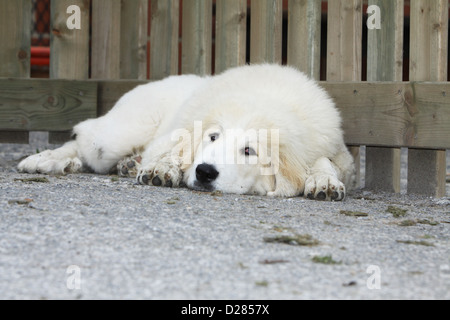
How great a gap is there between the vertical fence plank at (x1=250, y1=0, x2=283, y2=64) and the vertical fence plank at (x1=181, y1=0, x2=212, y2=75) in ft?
1.23

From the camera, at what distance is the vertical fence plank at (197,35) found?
17.4 feet

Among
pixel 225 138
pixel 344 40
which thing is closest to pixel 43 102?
pixel 225 138

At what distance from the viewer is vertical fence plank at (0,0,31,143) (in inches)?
219

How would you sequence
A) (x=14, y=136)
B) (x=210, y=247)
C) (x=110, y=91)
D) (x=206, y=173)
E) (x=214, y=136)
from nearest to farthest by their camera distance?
(x=210, y=247)
(x=206, y=173)
(x=214, y=136)
(x=110, y=91)
(x=14, y=136)

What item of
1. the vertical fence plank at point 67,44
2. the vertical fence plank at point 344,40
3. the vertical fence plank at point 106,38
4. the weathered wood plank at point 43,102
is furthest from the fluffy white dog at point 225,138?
the vertical fence plank at point 67,44

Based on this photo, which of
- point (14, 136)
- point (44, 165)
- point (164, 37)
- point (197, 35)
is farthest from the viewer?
point (14, 136)

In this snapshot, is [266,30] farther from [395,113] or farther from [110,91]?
[110,91]

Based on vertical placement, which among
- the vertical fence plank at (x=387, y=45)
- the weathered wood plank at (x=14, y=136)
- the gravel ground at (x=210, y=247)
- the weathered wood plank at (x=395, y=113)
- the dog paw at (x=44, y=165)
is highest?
the vertical fence plank at (x=387, y=45)

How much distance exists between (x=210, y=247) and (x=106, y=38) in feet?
11.0

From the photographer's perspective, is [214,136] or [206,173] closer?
[206,173]

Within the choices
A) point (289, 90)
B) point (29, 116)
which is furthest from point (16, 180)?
point (289, 90)

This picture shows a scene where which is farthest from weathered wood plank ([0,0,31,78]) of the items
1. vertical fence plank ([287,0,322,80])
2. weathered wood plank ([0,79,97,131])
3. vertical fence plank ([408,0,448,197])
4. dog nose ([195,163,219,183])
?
vertical fence plank ([408,0,448,197])

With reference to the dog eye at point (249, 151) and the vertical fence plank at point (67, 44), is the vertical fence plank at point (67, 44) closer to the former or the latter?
the vertical fence plank at point (67, 44)

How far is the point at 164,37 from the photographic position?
17.9 ft
